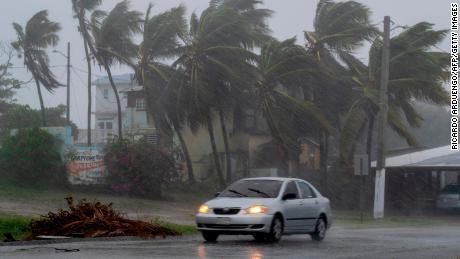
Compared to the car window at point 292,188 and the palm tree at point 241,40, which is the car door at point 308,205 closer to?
the car window at point 292,188

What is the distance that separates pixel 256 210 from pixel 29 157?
64.9 feet

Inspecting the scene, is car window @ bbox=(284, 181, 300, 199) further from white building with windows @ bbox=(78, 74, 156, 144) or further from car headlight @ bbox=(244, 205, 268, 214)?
white building with windows @ bbox=(78, 74, 156, 144)

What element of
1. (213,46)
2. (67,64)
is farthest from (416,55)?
(67,64)

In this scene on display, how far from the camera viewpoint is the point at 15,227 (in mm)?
19500

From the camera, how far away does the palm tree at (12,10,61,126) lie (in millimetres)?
47344

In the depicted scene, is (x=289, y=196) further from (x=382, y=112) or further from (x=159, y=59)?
(x=159, y=59)

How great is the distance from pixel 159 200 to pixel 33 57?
15.7 metres

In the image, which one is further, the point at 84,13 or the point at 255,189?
the point at 84,13

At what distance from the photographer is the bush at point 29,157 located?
3481 cm

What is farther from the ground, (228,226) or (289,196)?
(289,196)

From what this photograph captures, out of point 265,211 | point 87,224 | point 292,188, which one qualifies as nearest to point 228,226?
point 265,211

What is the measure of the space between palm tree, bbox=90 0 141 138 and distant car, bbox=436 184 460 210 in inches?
648

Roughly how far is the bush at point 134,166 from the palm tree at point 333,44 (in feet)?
32.0

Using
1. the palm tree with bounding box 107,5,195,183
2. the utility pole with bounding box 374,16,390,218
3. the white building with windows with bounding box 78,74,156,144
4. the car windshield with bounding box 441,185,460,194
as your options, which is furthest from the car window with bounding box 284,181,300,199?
the white building with windows with bounding box 78,74,156,144
